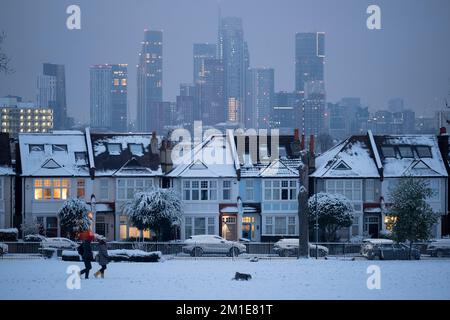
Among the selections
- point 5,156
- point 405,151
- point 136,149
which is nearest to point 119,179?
point 136,149

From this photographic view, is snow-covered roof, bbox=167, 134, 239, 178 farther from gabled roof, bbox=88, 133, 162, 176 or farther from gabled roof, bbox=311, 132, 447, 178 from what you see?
gabled roof, bbox=311, 132, 447, 178

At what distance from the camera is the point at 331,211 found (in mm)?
67062

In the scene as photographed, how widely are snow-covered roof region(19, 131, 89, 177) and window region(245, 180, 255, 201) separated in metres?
11.1

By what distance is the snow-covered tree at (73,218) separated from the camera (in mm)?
67312

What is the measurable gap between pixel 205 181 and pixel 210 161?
1551mm

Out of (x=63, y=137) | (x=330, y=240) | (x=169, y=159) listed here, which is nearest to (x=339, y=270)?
(x=330, y=240)

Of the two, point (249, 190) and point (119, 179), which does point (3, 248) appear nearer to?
point (119, 179)

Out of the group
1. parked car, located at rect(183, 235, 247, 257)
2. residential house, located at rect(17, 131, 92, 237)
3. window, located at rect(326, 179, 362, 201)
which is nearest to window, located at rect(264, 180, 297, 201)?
window, located at rect(326, 179, 362, 201)

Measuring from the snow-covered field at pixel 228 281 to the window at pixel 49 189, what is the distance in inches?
851

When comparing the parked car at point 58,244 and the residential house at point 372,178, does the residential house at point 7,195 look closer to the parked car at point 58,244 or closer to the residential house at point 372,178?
the parked car at point 58,244

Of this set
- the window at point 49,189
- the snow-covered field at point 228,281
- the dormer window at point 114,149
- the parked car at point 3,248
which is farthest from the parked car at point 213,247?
the dormer window at point 114,149
